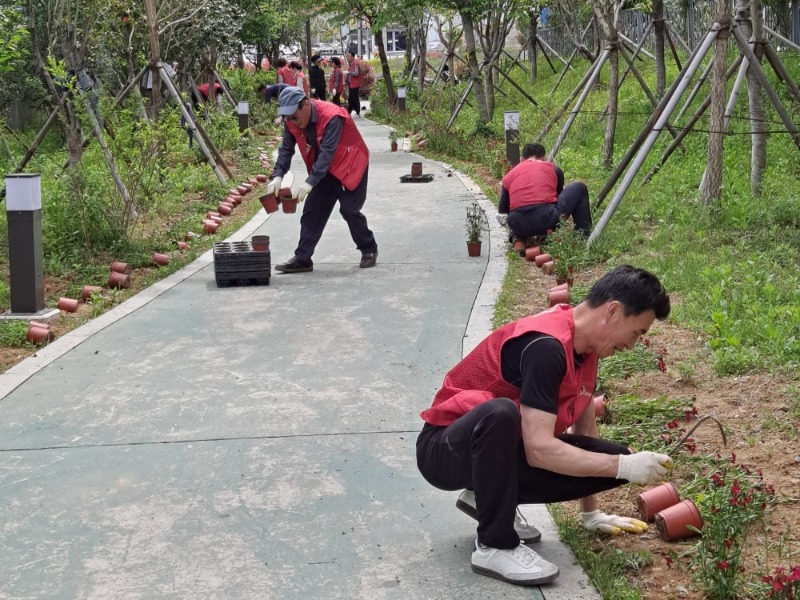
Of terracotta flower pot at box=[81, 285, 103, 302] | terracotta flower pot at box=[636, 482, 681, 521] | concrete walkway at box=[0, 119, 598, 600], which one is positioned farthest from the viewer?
terracotta flower pot at box=[81, 285, 103, 302]

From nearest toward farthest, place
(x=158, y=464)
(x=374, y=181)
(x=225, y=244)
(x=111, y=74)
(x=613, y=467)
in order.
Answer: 1. (x=613, y=467)
2. (x=158, y=464)
3. (x=225, y=244)
4. (x=374, y=181)
5. (x=111, y=74)

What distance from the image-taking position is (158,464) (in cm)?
526

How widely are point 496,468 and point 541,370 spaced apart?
1.30 ft

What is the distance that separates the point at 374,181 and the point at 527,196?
6.15 metres

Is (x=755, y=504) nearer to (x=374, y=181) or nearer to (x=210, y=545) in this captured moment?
(x=210, y=545)

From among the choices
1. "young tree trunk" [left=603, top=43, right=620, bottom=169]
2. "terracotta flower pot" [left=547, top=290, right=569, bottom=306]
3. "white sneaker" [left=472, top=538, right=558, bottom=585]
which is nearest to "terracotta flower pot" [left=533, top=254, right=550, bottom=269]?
"terracotta flower pot" [left=547, top=290, right=569, bottom=306]

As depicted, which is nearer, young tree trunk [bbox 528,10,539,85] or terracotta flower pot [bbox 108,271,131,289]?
terracotta flower pot [bbox 108,271,131,289]

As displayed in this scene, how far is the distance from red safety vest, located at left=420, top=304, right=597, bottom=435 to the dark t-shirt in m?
0.04

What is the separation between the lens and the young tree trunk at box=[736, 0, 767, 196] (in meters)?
10.2

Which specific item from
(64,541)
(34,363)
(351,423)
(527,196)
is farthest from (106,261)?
(64,541)

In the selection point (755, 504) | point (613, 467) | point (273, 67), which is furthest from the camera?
point (273, 67)

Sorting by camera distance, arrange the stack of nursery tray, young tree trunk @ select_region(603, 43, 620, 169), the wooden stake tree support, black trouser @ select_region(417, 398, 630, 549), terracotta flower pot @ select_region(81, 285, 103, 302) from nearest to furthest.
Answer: black trouser @ select_region(417, 398, 630, 549)
terracotta flower pot @ select_region(81, 285, 103, 302)
the stack of nursery tray
the wooden stake tree support
young tree trunk @ select_region(603, 43, 620, 169)

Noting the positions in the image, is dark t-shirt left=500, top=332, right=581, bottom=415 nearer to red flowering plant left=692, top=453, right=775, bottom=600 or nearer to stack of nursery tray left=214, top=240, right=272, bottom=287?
red flowering plant left=692, top=453, right=775, bottom=600

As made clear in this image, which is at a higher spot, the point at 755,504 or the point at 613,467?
the point at 613,467
